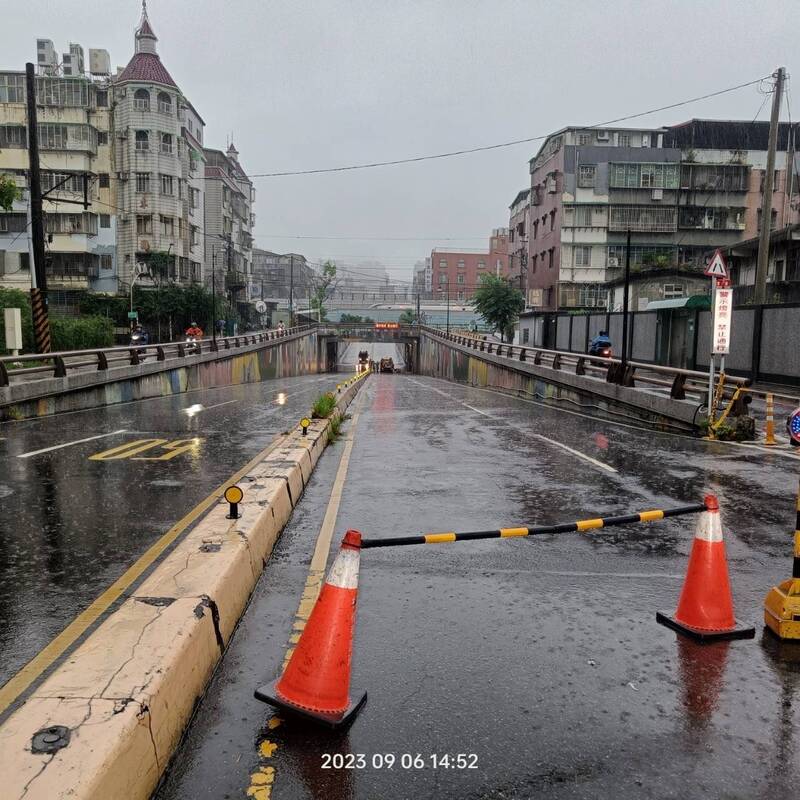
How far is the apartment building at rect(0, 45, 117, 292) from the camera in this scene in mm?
59375

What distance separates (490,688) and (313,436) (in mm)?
8378

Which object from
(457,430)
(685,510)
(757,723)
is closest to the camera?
(757,723)

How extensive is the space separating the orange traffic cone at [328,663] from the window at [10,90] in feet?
223

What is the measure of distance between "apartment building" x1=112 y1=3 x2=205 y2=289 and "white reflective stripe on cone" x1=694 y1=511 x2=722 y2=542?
199 feet

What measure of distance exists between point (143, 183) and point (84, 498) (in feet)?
196

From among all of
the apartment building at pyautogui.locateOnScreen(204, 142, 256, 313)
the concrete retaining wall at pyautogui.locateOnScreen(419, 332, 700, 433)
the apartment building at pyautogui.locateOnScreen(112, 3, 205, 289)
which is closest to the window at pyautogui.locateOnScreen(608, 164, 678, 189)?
the concrete retaining wall at pyautogui.locateOnScreen(419, 332, 700, 433)

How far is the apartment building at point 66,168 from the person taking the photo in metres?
59.4

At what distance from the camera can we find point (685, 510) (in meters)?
5.29

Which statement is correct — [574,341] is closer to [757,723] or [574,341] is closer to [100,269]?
[100,269]

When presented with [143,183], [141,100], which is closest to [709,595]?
[143,183]

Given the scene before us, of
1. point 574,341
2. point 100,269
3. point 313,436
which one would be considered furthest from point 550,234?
point 313,436
